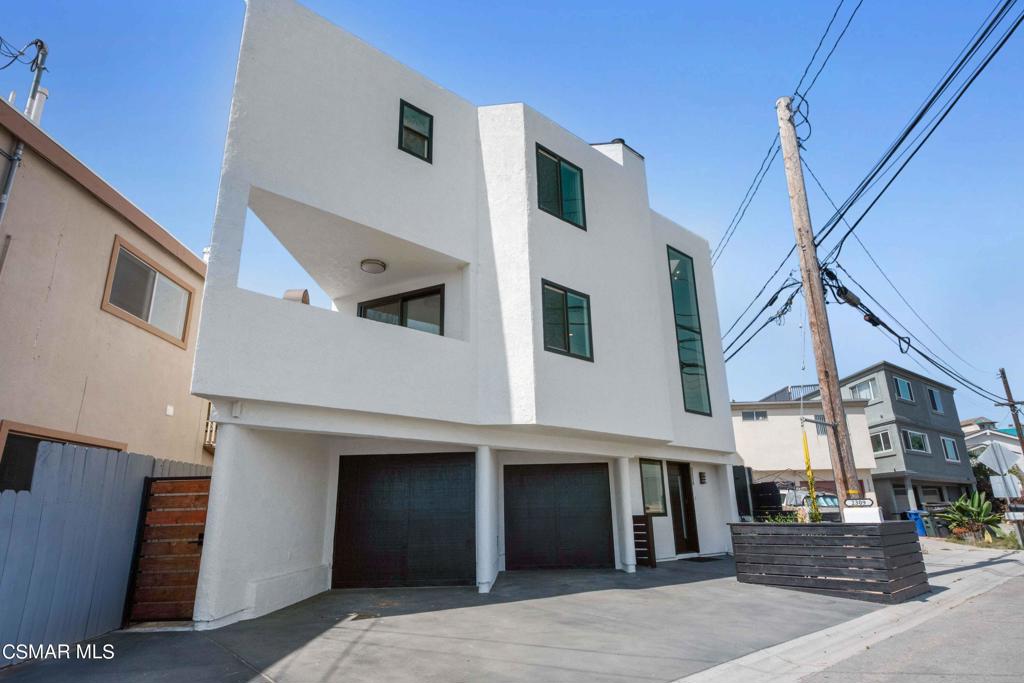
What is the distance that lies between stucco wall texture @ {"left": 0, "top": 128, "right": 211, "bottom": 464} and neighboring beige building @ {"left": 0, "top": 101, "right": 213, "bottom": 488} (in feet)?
0.06

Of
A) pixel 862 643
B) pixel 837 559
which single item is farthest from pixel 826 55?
pixel 862 643

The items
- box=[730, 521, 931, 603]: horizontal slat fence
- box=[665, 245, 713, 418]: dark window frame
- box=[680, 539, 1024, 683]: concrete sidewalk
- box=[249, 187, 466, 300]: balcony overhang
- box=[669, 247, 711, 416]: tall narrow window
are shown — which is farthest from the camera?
box=[669, 247, 711, 416]: tall narrow window

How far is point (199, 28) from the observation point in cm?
848

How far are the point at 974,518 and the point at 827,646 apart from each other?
16.6 metres

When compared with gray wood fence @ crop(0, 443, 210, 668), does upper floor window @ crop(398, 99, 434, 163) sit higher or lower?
higher

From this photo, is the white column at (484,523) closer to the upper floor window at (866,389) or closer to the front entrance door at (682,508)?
the front entrance door at (682,508)

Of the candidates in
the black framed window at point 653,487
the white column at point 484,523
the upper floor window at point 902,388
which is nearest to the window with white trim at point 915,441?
the upper floor window at point 902,388

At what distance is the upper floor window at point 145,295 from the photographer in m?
9.59

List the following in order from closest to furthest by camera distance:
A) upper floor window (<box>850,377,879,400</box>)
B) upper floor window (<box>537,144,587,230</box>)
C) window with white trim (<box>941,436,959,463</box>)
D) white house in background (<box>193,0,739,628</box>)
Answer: white house in background (<box>193,0,739,628</box>)
upper floor window (<box>537,144,587,230</box>)
upper floor window (<box>850,377,879,400</box>)
window with white trim (<box>941,436,959,463</box>)

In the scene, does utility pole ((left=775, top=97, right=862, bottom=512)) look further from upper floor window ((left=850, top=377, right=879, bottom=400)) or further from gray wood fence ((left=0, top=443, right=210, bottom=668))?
upper floor window ((left=850, top=377, right=879, bottom=400))

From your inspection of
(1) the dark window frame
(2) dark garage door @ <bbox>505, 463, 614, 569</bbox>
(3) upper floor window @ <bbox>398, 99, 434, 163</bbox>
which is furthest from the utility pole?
(3) upper floor window @ <bbox>398, 99, 434, 163</bbox>

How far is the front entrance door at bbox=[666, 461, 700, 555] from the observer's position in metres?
13.3

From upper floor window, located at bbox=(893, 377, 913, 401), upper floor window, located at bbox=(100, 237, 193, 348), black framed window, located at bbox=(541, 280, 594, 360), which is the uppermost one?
upper floor window, located at bbox=(893, 377, 913, 401)

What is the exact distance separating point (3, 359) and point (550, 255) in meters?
8.51
